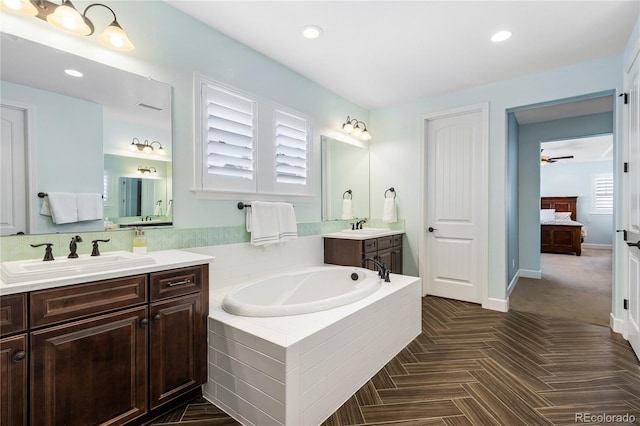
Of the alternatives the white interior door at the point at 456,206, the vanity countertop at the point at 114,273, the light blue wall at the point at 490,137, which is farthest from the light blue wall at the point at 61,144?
the white interior door at the point at 456,206

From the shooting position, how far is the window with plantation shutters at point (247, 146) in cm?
241

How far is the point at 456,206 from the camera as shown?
3809 millimetres

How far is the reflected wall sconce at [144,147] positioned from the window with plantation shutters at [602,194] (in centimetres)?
1088

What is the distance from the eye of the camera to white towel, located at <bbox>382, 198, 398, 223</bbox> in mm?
4113

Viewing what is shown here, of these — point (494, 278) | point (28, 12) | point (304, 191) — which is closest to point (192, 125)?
point (28, 12)

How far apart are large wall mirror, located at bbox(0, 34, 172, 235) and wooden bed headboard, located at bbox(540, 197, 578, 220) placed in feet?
32.4

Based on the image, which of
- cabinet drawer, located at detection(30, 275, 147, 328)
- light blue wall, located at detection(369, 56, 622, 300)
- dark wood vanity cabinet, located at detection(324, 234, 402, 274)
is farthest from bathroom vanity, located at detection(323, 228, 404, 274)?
cabinet drawer, located at detection(30, 275, 147, 328)

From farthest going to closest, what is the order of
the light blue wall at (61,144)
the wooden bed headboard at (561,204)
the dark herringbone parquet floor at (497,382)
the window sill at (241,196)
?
1. the wooden bed headboard at (561,204)
2. the window sill at (241,196)
3. the dark herringbone parquet floor at (497,382)
4. the light blue wall at (61,144)

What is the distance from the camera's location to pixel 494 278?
3.49m

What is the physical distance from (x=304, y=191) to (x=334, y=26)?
5.12 feet

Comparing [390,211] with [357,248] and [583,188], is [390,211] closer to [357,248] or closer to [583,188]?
[357,248]

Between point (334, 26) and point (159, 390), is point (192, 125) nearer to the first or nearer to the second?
point (334, 26)

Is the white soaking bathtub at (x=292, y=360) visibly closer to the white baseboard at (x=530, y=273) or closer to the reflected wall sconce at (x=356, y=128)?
the reflected wall sconce at (x=356, y=128)

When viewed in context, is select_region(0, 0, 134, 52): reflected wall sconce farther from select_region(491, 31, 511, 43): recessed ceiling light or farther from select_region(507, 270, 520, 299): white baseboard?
select_region(507, 270, 520, 299): white baseboard
